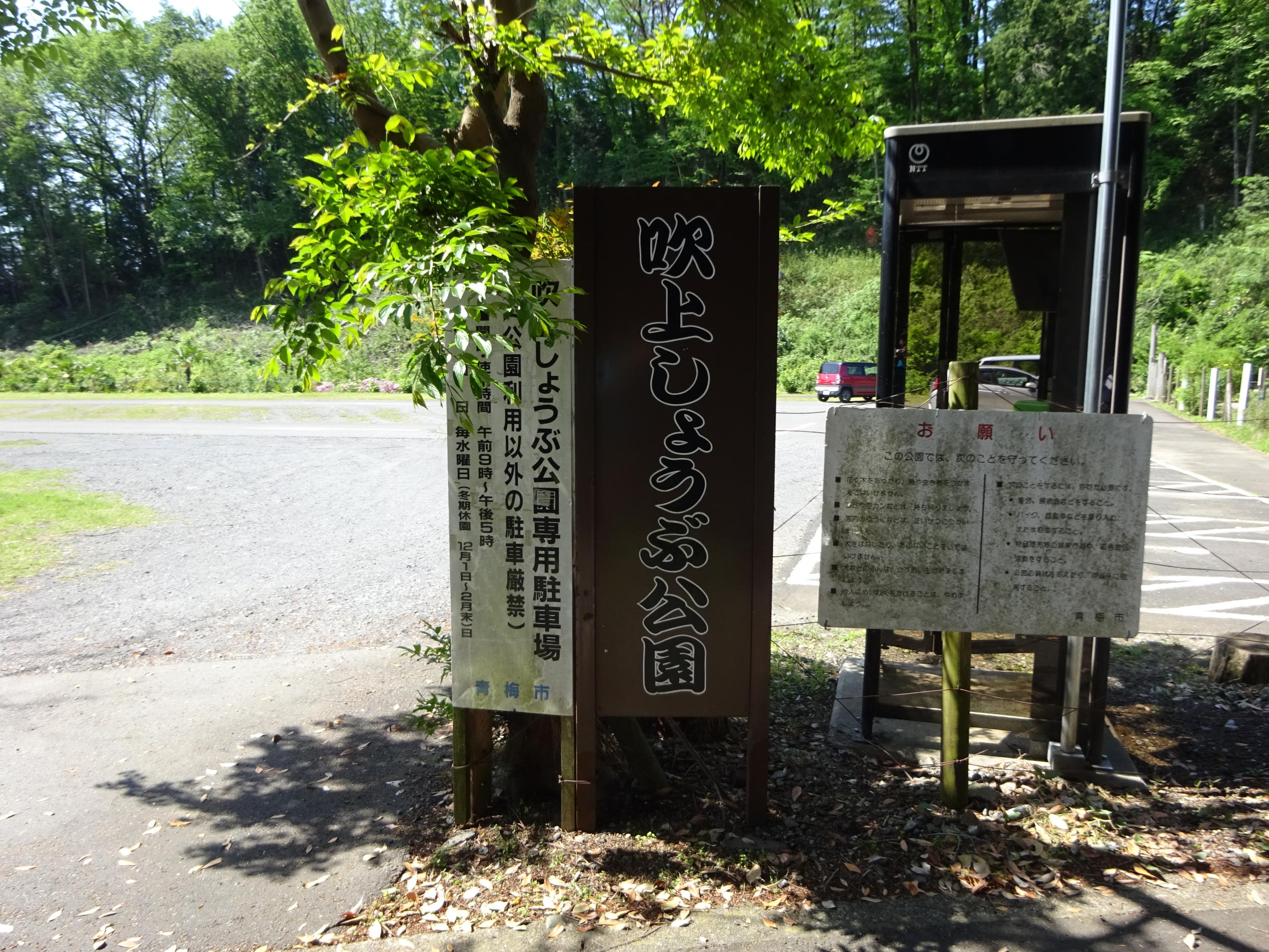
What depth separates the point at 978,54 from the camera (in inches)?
1745

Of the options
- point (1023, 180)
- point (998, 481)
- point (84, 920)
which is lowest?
point (84, 920)

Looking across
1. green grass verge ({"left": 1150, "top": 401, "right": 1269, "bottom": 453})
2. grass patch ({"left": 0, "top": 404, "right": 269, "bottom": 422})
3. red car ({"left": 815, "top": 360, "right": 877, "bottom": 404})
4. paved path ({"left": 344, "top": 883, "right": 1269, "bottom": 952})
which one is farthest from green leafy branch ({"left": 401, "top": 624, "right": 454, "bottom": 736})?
red car ({"left": 815, "top": 360, "right": 877, "bottom": 404})

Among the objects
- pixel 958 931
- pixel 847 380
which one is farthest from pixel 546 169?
pixel 958 931

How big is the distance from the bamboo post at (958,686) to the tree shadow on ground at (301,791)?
8.07ft

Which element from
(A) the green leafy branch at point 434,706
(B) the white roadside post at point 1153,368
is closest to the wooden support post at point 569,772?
(A) the green leafy branch at point 434,706

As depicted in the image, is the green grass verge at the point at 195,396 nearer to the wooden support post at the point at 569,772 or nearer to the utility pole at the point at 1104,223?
the wooden support post at the point at 569,772

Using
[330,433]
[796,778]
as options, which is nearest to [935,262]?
[796,778]

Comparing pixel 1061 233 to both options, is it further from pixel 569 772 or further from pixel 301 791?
pixel 301 791

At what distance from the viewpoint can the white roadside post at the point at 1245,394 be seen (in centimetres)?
1877

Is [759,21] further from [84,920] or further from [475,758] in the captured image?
[84,920]

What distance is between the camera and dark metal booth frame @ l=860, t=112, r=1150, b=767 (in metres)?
3.91

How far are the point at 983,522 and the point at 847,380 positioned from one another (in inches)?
→ 1021

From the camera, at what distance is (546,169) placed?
4691 cm

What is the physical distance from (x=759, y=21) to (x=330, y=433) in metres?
14.7
